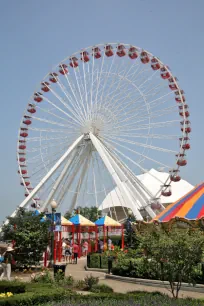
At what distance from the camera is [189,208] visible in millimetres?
21766

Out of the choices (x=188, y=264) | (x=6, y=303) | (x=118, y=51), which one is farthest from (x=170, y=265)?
(x=118, y=51)

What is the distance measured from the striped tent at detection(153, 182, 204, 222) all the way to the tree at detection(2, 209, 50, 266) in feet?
20.8

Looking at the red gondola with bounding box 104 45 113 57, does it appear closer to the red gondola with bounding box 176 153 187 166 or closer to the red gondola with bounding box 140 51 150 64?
the red gondola with bounding box 140 51 150 64

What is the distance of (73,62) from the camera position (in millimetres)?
39656

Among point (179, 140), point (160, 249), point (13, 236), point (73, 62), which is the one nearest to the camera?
point (160, 249)

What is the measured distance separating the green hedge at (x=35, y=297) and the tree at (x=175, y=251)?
2.58 m

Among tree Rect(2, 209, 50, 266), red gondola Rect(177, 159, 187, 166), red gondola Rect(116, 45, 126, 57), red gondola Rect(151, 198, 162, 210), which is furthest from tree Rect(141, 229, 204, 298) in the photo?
red gondola Rect(116, 45, 126, 57)

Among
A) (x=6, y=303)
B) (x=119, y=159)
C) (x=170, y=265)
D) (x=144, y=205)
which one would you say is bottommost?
(x=6, y=303)

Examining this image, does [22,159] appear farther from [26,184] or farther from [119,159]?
[119,159]

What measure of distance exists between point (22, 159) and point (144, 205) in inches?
469

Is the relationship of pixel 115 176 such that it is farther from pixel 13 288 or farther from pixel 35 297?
pixel 35 297

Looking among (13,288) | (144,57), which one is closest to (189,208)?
(13,288)

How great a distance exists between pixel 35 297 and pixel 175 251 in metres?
3.65

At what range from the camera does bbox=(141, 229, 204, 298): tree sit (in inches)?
443
